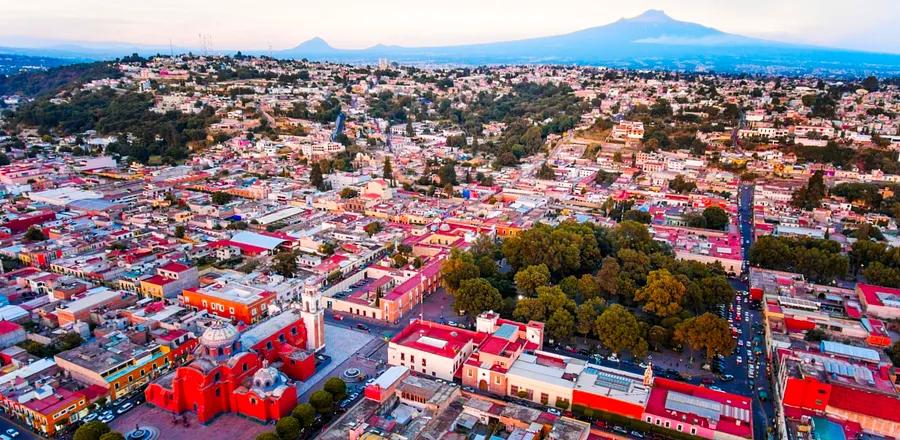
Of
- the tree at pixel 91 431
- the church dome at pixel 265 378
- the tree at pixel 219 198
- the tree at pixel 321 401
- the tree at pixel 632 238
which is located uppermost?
the tree at pixel 632 238

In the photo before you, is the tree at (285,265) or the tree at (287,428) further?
the tree at (285,265)

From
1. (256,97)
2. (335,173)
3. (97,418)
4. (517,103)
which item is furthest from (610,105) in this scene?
(97,418)

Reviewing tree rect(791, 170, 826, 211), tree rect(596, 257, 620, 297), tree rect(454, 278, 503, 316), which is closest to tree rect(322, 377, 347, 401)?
tree rect(454, 278, 503, 316)

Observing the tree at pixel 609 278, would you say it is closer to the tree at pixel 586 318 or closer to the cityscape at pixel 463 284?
the cityscape at pixel 463 284

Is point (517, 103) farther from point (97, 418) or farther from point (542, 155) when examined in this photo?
point (97, 418)

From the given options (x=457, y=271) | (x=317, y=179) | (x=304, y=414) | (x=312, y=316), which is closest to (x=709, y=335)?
(x=457, y=271)

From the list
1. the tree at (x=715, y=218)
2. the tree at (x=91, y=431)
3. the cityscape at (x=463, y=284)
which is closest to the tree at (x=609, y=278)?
the cityscape at (x=463, y=284)
